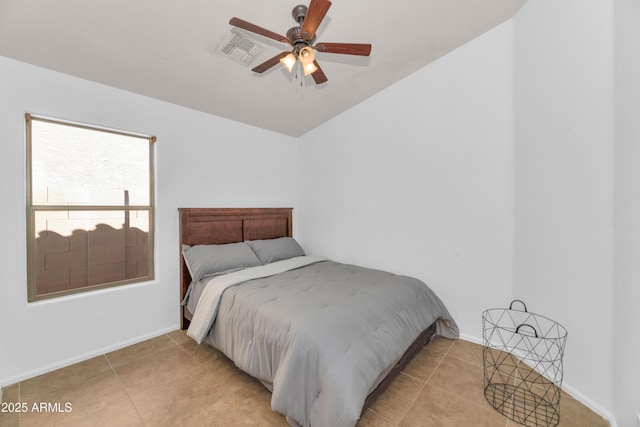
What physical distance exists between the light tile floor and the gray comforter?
0.19 m

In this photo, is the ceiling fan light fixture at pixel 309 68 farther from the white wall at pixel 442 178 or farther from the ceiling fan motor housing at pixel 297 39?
the white wall at pixel 442 178

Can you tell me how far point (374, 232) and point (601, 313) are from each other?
1963 millimetres

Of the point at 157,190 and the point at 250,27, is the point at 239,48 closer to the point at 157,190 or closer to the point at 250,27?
the point at 250,27

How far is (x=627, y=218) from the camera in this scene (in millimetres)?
1451

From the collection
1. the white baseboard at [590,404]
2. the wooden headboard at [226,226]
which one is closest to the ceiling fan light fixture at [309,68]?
the wooden headboard at [226,226]

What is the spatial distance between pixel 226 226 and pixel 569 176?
10.8 feet

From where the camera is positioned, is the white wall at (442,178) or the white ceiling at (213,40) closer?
the white ceiling at (213,40)

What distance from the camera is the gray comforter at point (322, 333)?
4.58ft

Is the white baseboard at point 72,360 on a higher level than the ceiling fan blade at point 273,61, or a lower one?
lower

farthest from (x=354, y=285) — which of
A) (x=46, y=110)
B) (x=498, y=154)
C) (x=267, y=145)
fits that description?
(x=46, y=110)

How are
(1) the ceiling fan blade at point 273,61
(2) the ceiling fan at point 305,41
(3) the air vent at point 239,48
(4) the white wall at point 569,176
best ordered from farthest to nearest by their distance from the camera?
(3) the air vent at point 239,48 → (1) the ceiling fan blade at point 273,61 → (4) the white wall at point 569,176 → (2) the ceiling fan at point 305,41

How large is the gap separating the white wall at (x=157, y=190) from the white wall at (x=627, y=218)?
11.1 feet

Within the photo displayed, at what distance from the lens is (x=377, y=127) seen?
125 inches

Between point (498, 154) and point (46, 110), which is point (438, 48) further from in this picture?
point (46, 110)
